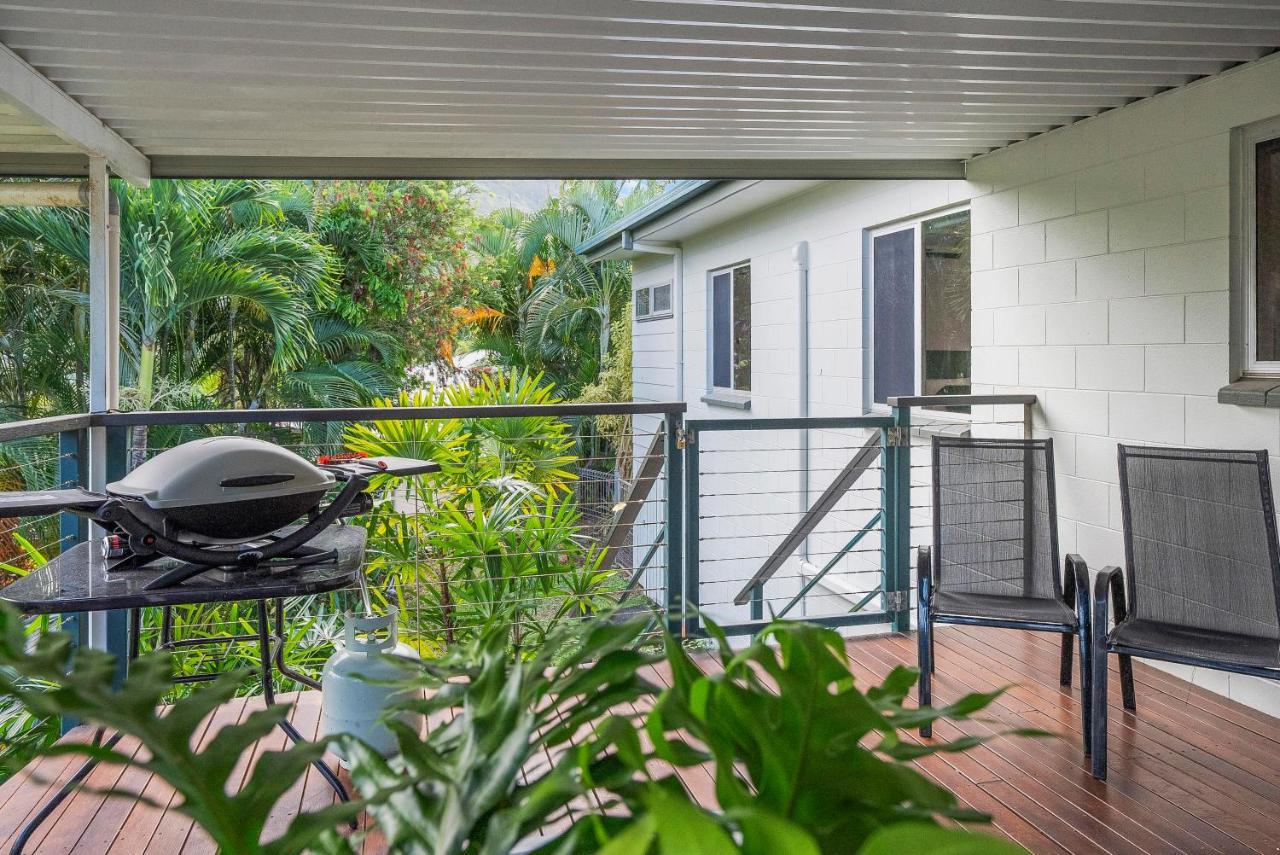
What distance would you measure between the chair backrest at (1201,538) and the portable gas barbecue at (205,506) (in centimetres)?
266

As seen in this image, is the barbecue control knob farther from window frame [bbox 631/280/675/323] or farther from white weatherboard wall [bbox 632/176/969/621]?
window frame [bbox 631/280/675/323]

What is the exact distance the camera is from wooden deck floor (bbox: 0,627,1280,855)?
102 inches

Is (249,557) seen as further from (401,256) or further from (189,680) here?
(401,256)

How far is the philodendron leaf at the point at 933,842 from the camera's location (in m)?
0.54

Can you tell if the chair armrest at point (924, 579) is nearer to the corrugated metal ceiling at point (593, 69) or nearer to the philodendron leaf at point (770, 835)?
the corrugated metal ceiling at point (593, 69)

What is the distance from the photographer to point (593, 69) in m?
3.39

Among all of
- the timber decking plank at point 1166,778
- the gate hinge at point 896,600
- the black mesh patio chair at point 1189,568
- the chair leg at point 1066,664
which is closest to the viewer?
the timber decking plank at point 1166,778

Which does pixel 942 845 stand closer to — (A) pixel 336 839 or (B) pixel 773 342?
(A) pixel 336 839

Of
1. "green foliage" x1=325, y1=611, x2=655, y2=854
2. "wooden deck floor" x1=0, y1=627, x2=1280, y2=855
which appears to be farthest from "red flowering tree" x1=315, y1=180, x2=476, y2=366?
"green foliage" x1=325, y1=611, x2=655, y2=854

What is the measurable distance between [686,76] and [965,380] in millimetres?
2616

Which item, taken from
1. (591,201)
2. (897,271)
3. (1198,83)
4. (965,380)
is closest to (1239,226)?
(1198,83)

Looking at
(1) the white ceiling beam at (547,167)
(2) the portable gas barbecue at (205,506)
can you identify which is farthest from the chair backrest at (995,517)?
(2) the portable gas barbecue at (205,506)

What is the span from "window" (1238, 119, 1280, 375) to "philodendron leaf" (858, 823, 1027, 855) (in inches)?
137

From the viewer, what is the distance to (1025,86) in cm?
375
